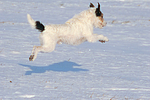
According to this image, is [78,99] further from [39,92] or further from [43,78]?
[43,78]

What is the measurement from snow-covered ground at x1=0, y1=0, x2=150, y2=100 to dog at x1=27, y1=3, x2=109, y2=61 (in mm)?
1043

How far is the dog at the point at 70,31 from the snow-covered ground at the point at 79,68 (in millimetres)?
1043

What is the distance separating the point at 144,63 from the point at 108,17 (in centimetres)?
1432

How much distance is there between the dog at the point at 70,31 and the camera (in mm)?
8062

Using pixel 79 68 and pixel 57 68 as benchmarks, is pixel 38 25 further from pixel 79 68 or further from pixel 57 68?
pixel 79 68

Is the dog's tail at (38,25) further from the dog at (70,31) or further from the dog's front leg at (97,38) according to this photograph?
the dog's front leg at (97,38)

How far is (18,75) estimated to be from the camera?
8.90m

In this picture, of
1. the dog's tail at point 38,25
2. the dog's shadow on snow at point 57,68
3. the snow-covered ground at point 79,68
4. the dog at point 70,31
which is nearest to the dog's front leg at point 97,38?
the dog at point 70,31

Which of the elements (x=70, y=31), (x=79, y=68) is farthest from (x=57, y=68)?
(x=70, y=31)

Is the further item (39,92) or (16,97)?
(39,92)

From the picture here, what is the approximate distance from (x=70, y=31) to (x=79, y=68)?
8.11 feet

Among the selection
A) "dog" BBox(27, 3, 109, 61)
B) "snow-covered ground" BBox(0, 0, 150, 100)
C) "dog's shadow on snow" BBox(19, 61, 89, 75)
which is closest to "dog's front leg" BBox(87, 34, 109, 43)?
"dog" BBox(27, 3, 109, 61)

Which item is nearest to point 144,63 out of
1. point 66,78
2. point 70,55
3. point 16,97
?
point 70,55

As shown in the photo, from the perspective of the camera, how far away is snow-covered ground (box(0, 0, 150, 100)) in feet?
24.2
